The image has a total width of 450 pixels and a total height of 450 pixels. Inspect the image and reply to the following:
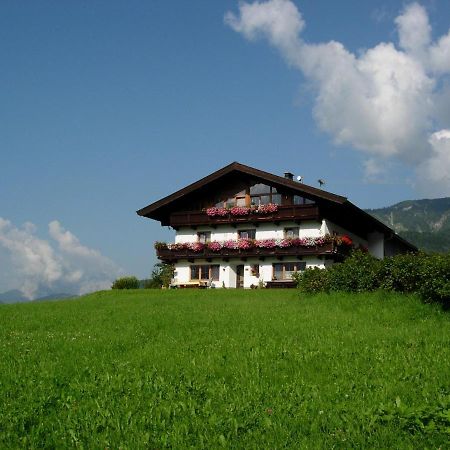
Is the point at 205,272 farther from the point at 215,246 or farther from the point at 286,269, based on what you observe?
the point at 286,269

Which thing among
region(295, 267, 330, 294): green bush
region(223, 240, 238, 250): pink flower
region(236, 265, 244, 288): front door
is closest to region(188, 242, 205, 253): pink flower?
region(223, 240, 238, 250): pink flower

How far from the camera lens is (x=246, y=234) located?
39.8 m

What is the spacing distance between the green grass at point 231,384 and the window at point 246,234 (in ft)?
78.6

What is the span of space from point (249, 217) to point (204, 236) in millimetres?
4361

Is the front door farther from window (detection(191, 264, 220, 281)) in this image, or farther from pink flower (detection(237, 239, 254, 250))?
pink flower (detection(237, 239, 254, 250))

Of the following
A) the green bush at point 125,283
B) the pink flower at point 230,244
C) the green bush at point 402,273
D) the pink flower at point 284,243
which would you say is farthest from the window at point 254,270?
the green bush at point 402,273

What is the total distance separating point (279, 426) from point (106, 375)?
11.8 ft

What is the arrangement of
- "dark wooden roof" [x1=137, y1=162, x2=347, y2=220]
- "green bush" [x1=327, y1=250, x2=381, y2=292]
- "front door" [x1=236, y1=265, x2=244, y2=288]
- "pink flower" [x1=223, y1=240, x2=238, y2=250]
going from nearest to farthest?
"green bush" [x1=327, y1=250, x2=381, y2=292]
"dark wooden roof" [x1=137, y1=162, x2=347, y2=220]
"pink flower" [x1=223, y1=240, x2=238, y2=250]
"front door" [x1=236, y1=265, x2=244, y2=288]

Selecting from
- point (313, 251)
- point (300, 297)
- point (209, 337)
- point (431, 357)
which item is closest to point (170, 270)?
point (313, 251)

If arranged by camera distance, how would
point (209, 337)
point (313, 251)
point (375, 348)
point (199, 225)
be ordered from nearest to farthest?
point (375, 348) → point (209, 337) → point (313, 251) → point (199, 225)

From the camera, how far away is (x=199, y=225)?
40719 millimetres

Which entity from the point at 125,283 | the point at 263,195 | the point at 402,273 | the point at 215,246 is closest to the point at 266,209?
the point at 263,195

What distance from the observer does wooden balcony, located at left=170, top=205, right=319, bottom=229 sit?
36650 millimetres

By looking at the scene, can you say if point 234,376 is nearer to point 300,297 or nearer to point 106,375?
Answer: point 106,375
